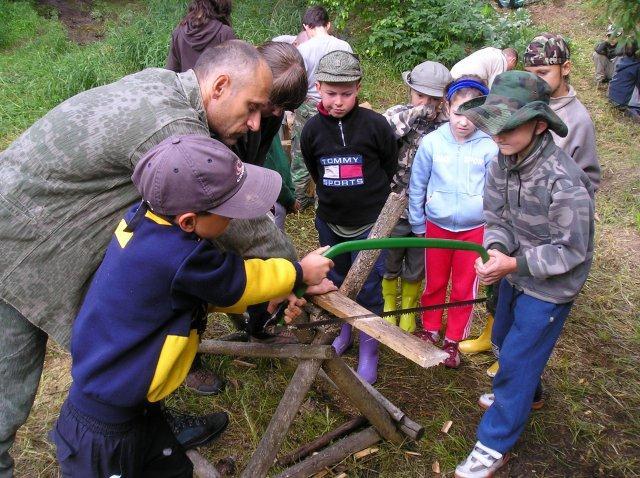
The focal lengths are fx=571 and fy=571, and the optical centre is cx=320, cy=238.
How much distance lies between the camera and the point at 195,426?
3.38m

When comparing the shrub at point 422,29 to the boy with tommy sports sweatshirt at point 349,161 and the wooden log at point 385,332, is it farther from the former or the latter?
the wooden log at point 385,332

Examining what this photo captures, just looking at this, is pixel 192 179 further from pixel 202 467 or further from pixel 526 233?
pixel 202 467

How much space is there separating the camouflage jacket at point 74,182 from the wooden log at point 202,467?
1.12 meters

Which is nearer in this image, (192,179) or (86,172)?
(192,179)

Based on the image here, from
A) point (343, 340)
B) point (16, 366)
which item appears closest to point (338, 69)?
point (343, 340)

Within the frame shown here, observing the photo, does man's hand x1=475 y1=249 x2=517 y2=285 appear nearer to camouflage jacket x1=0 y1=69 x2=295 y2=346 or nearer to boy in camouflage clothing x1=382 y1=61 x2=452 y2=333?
camouflage jacket x1=0 y1=69 x2=295 y2=346

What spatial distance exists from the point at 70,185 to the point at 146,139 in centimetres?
38

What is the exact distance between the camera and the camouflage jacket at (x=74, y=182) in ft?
7.09

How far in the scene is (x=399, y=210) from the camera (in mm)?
2959

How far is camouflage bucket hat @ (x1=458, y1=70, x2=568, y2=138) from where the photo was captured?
2461 mm

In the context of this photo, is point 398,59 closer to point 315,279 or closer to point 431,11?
point 431,11

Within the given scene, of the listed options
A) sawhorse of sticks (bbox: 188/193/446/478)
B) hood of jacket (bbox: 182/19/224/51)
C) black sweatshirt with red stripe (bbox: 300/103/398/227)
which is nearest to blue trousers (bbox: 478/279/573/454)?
sawhorse of sticks (bbox: 188/193/446/478)

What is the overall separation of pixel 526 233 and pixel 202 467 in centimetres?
209

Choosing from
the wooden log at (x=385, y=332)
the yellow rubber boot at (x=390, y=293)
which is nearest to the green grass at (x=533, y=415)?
the yellow rubber boot at (x=390, y=293)
